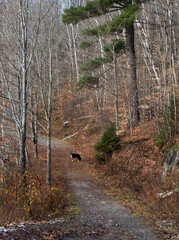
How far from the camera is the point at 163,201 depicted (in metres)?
6.54

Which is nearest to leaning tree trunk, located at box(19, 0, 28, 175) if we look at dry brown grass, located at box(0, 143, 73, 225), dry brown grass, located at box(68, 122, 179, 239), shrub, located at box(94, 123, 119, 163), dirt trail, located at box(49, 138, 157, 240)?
dry brown grass, located at box(0, 143, 73, 225)

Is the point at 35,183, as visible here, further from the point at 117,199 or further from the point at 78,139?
the point at 78,139

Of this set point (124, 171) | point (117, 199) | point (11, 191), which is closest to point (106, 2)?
point (124, 171)

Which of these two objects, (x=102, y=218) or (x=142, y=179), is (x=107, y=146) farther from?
(x=102, y=218)

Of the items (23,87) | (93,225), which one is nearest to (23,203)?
(93,225)

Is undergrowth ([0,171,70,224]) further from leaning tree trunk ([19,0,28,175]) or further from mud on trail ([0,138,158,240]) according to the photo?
mud on trail ([0,138,158,240])

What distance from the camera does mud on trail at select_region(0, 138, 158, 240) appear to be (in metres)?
4.34

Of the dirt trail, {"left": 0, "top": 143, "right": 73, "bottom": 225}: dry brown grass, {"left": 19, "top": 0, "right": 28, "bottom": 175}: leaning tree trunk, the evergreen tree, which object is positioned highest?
the evergreen tree

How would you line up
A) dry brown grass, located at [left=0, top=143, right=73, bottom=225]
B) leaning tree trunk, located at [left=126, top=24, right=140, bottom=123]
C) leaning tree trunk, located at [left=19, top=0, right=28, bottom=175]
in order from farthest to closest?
leaning tree trunk, located at [left=126, top=24, right=140, bottom=123] < leaning tree trunk, located at [left=19, top=0, right=28, bottom=175] < dry brown grass, located at [left=0, top=143, right=73, bottom=225]

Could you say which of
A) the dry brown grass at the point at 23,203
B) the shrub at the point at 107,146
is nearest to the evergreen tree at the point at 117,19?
the shrub at the point at 107,146

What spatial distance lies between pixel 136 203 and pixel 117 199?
0.82 m

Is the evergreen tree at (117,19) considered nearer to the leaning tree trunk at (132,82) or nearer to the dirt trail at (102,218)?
the leaning tree trunk at (132,82)

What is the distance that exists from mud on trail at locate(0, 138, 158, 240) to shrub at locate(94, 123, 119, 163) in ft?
8.51

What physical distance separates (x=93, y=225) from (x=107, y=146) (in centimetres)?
698
